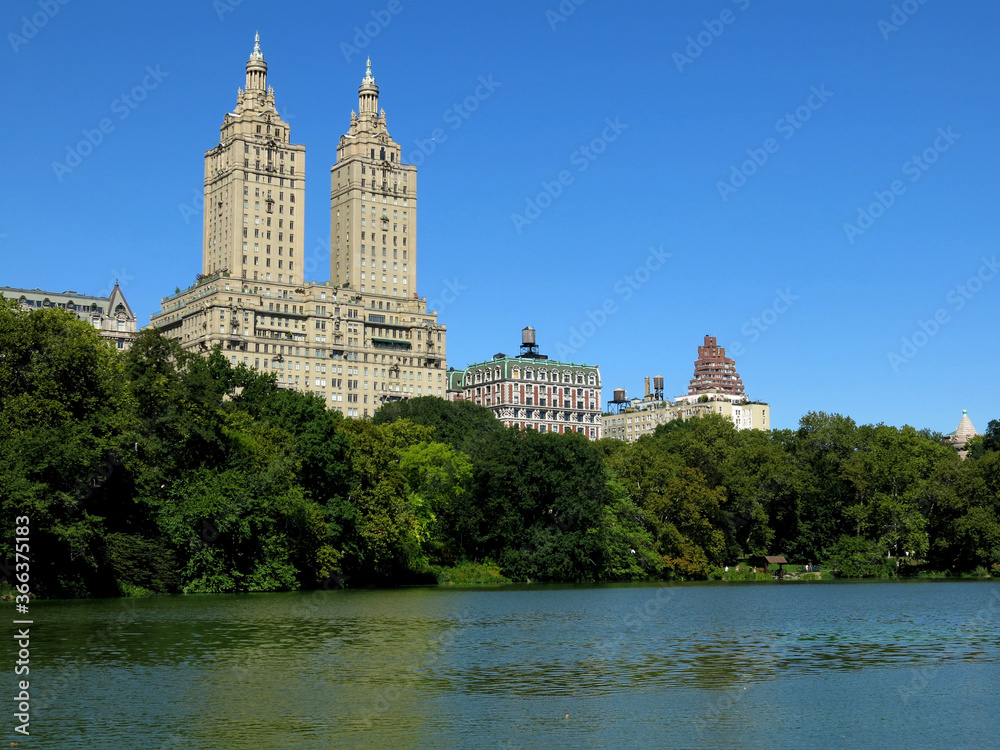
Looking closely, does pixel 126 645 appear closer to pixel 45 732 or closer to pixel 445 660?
pixel 445 660

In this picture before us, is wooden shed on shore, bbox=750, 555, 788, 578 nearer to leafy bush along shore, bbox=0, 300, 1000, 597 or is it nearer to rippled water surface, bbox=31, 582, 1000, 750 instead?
leafy bush along shore, bbox=0, 300, 1000, 597

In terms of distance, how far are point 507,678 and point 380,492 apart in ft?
185

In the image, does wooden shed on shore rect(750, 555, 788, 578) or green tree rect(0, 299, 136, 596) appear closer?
green tree rect(0, 299, 136, 596)

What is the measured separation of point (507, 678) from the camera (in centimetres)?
3716

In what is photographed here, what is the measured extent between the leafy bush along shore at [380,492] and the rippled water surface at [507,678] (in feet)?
39.0

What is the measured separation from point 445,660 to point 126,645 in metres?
13.1

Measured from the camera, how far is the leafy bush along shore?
238 feet

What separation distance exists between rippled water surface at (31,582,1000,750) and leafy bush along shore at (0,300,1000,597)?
11.9m

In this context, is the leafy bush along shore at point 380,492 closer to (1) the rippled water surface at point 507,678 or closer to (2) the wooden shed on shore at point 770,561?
(2) the wooden shed on shore at point 770,561

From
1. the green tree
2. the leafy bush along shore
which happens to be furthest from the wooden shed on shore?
the green tree

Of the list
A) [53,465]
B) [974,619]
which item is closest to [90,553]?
[53,465]

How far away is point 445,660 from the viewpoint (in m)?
41.7

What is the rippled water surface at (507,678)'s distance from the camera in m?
28.5

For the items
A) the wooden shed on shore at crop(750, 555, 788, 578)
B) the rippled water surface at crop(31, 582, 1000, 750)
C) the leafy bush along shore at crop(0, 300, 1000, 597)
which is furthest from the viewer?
the wooden shed on shore at crop(750, 555, 788, 578)
